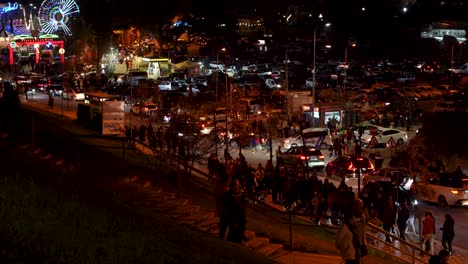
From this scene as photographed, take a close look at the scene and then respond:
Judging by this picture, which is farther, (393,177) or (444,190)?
(393,177)

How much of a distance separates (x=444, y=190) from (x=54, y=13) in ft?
211

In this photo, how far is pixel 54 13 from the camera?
78062 millimetres

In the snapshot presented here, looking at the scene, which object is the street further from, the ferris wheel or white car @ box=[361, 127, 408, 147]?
the ferris wheel

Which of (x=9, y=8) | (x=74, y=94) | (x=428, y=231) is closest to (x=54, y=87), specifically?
(x=74, y=94)

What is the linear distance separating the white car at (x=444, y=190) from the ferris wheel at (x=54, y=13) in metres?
63.1

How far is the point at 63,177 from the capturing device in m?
13.5

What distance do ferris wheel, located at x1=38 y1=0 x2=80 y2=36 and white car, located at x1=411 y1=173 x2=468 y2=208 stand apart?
6311cm

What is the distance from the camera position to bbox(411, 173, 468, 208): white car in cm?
2256

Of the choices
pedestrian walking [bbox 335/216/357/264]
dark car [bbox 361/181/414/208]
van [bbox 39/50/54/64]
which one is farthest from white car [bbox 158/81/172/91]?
pedestrian walking [bbox 335/216/357/264]

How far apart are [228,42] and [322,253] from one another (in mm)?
91167

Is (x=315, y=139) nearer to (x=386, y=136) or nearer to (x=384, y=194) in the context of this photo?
(x=386, y=136)

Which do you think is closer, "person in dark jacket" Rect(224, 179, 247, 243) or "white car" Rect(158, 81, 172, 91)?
"person in dark jacket" Rect(224, 179, 247, 243)

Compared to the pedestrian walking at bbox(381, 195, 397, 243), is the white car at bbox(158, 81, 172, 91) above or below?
above

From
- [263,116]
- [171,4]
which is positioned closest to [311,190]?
[263,116]
